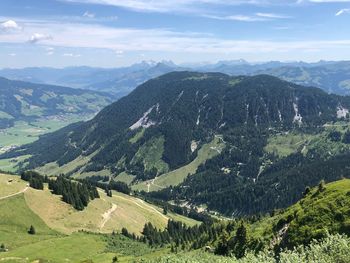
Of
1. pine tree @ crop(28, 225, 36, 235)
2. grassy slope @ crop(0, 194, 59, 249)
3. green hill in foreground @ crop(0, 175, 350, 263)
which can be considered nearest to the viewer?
green hill in foreground @ crop(0, 175, 350, 263)

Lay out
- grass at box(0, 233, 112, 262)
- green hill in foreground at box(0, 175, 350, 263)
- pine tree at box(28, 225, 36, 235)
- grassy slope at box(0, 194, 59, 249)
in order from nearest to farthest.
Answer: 1. green hill in foreground at box(0, 175, 350, 263)
2. grass at box(0, 233, 112, 262)
3. grassy slope at box(0, 194, 59, 249)
4. pine tree at box(28, 225, 36, 235)

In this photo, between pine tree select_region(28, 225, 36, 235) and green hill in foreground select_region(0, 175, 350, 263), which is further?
pine tree select_region(28, 225, 36, 235)

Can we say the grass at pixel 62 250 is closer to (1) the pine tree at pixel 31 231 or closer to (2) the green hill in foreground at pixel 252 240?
(2) the green hill in foreground at pixel 252 240

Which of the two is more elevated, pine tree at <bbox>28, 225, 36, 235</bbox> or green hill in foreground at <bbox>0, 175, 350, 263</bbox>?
green hill in foreground at <bbox>0, 175, 350, 263</bbox>

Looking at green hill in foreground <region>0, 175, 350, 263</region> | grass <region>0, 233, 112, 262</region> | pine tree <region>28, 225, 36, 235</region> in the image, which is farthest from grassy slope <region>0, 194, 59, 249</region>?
grass <region>0, 233, 112, 262</region>

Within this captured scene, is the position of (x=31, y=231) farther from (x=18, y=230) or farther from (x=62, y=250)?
(x=62, y=250)

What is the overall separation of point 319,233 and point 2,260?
10416 centimetres

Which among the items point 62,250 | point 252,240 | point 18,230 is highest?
point 252,240

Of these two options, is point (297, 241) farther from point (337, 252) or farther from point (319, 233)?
point (337, 252)

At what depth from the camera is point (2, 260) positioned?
480 ft

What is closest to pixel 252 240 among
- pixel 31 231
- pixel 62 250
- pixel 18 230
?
pixel 62 250

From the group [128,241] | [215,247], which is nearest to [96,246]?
[128,241]

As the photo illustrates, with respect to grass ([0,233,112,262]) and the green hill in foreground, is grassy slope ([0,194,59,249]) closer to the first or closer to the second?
the green hill in foreground

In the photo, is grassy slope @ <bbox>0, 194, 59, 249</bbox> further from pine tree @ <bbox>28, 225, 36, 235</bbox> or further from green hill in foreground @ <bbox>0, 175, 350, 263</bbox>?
pine tree @ <bbox>28, 225, 36, 235</bbox>
